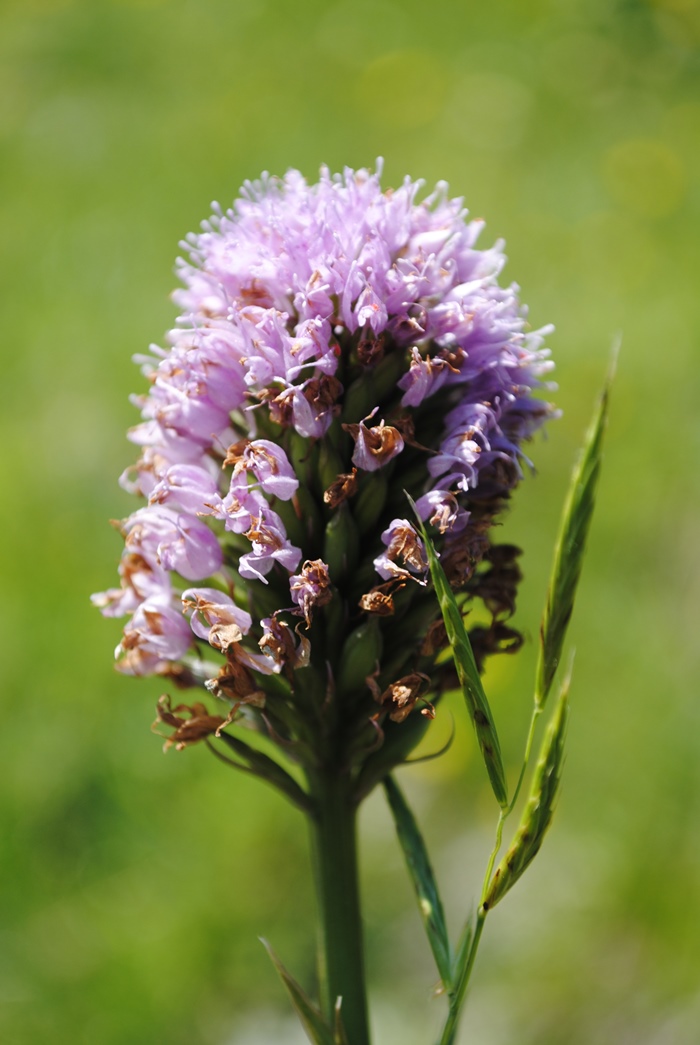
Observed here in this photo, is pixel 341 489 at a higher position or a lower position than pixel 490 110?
lower

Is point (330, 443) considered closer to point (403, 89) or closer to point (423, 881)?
point (423, 881)

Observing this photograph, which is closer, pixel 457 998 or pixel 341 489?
pixel 457 998

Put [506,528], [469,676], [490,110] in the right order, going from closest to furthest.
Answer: [469,676] → [506,528] → [490,110]

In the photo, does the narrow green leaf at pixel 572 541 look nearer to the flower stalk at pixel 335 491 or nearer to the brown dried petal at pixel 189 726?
the flower stalk at pixel 335 491

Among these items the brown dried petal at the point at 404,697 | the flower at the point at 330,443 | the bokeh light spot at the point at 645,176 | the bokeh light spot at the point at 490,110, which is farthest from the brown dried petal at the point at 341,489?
the bokeh light spot at the point at 490,110

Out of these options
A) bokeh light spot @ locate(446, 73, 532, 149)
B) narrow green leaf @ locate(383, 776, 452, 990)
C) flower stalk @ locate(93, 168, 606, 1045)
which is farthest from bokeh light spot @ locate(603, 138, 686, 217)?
narrow green leaf @ locate(383, 776, 452, 990)

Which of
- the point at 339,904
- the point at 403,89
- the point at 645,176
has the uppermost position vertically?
the point at 403,89

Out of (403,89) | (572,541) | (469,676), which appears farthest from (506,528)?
(403,89)
